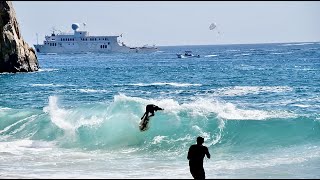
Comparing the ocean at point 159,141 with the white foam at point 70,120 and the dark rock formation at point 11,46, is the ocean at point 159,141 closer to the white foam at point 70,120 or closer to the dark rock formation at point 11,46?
the white foam at point 70,120

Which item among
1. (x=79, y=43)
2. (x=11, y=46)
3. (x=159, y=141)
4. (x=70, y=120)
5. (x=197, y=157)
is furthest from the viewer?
(x=79, y=43)

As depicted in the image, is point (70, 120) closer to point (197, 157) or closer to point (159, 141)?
point (159, 141)

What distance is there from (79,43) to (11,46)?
10695 cm

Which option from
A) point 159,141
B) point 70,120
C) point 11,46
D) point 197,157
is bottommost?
point 197,157

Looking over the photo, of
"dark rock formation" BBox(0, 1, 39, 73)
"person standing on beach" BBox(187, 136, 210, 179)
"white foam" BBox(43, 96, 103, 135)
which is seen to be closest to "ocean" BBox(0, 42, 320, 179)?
"white foam" BBox(43, 96, 103, 135)

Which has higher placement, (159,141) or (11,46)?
(11,46)

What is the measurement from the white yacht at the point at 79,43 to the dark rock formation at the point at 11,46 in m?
100

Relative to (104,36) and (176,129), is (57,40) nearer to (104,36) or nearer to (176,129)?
(104,36)

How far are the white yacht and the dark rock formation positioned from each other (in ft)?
330

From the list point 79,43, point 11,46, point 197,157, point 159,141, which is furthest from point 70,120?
point 79,43

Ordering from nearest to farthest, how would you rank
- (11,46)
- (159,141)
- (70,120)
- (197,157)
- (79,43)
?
(197,157) → (159,141) → (70,120) → (11,46) → (79,43)

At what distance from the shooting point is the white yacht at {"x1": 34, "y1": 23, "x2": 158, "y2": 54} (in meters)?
171

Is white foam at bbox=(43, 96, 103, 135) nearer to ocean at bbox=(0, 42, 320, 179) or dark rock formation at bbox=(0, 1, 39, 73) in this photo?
ocean at bbox=(0, 42, 320, 179)

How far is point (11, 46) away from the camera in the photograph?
6544 cm
